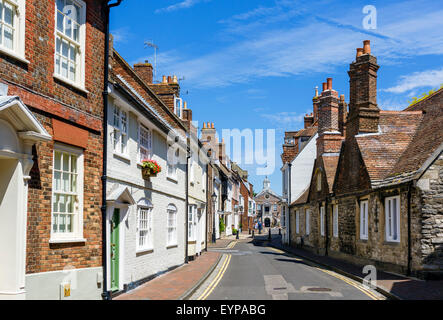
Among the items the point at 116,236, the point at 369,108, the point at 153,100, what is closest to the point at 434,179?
the point at 369,108

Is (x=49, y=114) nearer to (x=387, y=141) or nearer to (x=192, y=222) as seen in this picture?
(x=387, y=141)

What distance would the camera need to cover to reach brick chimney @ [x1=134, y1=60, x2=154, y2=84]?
26.0m

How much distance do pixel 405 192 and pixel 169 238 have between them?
32.1 feet

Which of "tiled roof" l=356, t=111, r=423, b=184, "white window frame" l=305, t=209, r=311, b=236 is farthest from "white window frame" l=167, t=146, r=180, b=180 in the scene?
"white window frame" l=305, t=209, r=311, b=236

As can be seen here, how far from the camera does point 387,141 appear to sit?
22.2 m

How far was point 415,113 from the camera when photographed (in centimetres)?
2350

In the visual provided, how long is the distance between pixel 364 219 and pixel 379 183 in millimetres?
2459

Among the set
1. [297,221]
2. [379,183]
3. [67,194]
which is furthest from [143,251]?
[297,221]

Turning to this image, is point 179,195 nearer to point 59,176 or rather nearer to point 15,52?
point 59,176

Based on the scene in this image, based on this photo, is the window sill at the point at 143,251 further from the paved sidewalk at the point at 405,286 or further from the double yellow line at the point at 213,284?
the paved sidewalk at the point at 405,286

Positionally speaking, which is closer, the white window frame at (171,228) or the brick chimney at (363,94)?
the white window frame at (171,228)

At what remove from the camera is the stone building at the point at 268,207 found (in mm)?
114188

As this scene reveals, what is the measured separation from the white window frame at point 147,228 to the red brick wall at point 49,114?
4.40 m

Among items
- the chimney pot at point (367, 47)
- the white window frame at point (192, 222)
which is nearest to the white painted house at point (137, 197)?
the white window frame at point (192, 222)
